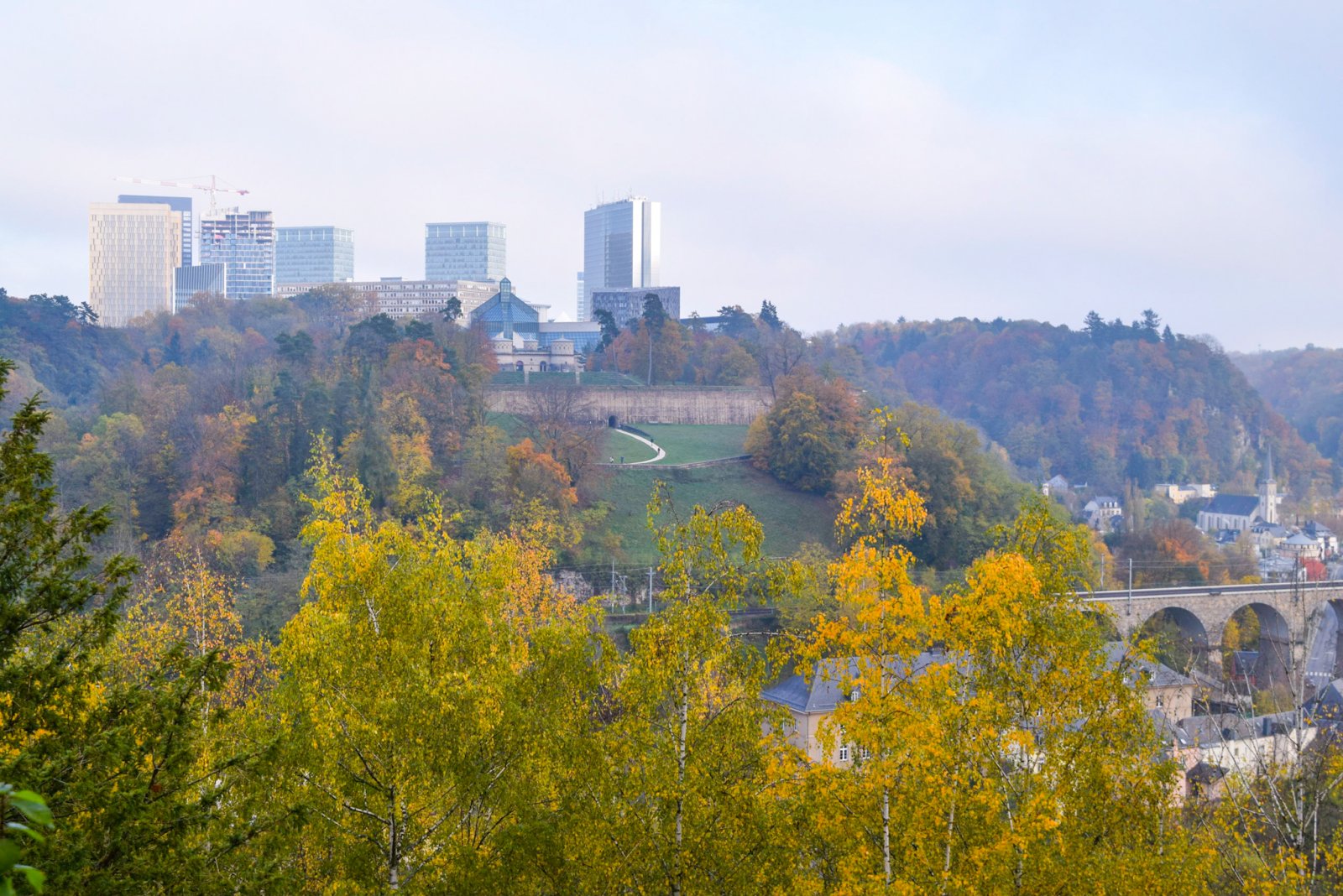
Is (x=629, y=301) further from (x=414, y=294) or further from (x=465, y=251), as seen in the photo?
(x=465, y=251)

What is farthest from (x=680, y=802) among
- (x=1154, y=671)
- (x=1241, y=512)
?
(x=1241, y=512)

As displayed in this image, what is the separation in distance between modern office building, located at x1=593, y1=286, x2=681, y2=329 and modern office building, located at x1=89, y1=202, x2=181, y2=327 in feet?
179

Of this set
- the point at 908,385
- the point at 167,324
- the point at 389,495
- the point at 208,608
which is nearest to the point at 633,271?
the point at 908,385

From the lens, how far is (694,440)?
56281mm

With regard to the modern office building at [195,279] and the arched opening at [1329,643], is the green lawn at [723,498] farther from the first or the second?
the modern office building at [195,279]

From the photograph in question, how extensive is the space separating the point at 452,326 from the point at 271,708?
166 feet

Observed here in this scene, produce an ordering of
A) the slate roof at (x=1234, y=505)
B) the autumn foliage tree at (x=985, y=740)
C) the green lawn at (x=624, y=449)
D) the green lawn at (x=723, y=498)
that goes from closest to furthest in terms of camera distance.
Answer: the autumn foliage tree at (x=985, y=740), the green lawn at (x=723, y=498), the green lawn at (x=624, y=449), the slate roof at (x=1234, y=505)

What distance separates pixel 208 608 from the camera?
24391 millimetres

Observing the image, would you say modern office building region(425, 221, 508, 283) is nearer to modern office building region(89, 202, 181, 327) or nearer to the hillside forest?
modern office building region(89, 202, 181, 327)

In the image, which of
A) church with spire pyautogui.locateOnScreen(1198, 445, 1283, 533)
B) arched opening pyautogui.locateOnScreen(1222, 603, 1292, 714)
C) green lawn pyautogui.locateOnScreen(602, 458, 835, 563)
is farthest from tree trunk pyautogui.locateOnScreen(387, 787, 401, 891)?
church with spire pyautogui.locateOnScreen(1198, 445, 1283, 533)

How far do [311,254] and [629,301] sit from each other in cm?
5993

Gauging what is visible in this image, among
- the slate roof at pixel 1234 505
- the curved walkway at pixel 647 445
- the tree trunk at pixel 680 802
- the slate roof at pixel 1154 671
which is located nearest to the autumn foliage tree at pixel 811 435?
the curved walkway at pixel 647 445

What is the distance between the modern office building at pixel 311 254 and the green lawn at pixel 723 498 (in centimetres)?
9337

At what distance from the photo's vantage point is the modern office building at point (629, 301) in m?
85.4
